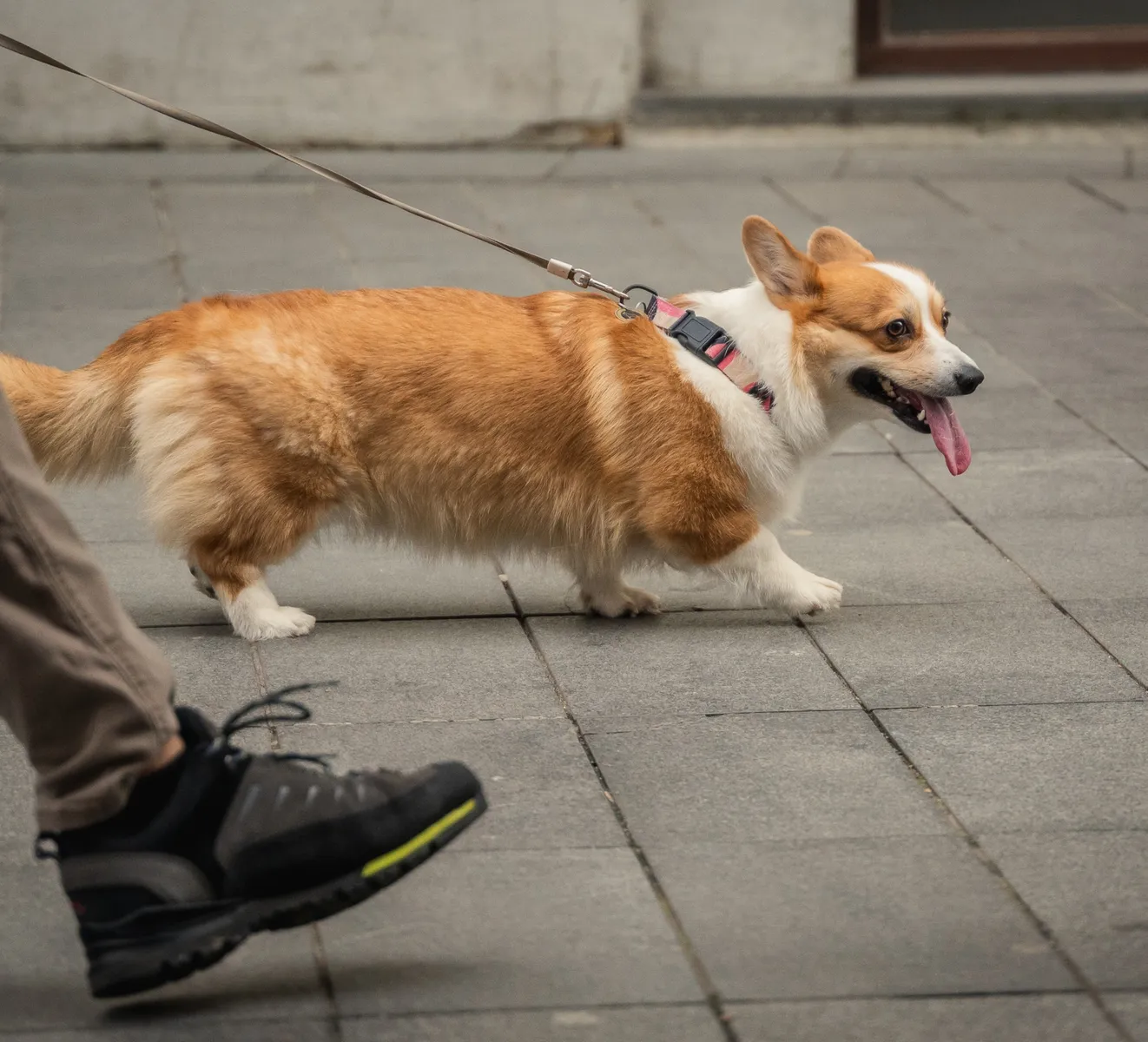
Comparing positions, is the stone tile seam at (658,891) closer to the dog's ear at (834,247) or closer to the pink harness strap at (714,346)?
the pink harness strap at (714,346)

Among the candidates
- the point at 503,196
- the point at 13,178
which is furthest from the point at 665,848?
the point at 13,178

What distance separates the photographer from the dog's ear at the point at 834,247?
4.64 m

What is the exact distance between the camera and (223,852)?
2650 mm

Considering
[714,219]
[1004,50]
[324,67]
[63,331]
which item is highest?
[324,67]

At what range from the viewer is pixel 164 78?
10.1 meters

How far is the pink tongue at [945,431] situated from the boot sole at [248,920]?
1993 millimetres

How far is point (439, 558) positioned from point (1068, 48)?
7.93 meters

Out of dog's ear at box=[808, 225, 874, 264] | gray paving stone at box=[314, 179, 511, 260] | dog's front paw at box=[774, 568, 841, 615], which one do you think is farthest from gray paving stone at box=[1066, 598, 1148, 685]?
gray paving stone at box=[314, 179, 511, 260]

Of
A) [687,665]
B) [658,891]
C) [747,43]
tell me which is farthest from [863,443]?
[747,43]

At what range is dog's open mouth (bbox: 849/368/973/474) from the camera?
4.31 metres

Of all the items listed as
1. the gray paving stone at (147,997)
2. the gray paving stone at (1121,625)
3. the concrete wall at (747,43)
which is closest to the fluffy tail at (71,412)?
the gray paving stone at (147,997)

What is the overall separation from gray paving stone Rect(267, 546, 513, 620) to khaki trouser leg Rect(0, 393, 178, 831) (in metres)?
1.85

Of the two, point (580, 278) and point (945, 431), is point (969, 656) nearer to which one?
point (945, 431)

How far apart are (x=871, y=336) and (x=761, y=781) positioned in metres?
1.28
